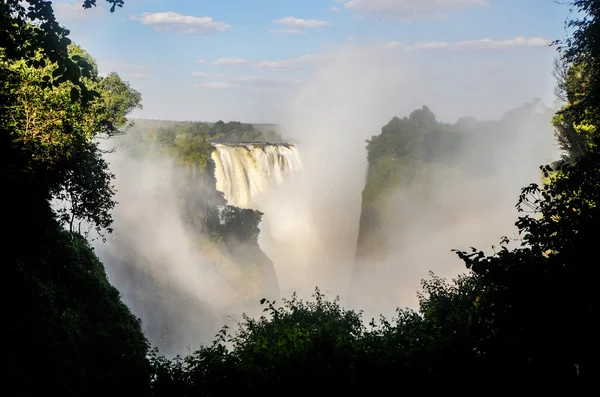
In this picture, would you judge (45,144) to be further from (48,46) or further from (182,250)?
(182,250)

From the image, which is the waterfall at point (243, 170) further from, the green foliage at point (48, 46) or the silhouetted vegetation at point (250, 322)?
the green foliage at point (48, 46)

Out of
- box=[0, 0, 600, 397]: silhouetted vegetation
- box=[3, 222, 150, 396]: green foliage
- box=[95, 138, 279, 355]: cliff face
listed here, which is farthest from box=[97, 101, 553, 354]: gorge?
box=[0, 0, 600, 397]: silhouetted vegetation

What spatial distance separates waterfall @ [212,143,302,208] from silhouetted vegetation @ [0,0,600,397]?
3136 centimetres

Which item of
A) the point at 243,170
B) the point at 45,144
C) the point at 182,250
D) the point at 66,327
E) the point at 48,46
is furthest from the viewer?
the point at 243,170

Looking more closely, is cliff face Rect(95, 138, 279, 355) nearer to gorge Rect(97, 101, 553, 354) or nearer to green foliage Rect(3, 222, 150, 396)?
gorge Rect(97, 101, 553, 354)

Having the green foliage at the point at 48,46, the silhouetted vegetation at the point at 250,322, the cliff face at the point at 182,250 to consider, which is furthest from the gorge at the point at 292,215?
the green foliage at the point at 48,46

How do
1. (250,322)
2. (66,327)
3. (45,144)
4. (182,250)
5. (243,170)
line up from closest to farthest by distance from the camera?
(66,327) → (45,144) → (250,322) → (182,250) → (243,170)

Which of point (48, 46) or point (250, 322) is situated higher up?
point (250, 322)

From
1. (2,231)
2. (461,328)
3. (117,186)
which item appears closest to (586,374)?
(461,328)

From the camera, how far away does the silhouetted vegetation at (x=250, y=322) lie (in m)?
6.11

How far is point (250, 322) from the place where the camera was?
54.6 ft

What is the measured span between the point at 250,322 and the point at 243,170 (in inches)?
1621

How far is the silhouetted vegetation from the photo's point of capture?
6105 mm

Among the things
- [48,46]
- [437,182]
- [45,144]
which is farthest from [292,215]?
[48,46]
